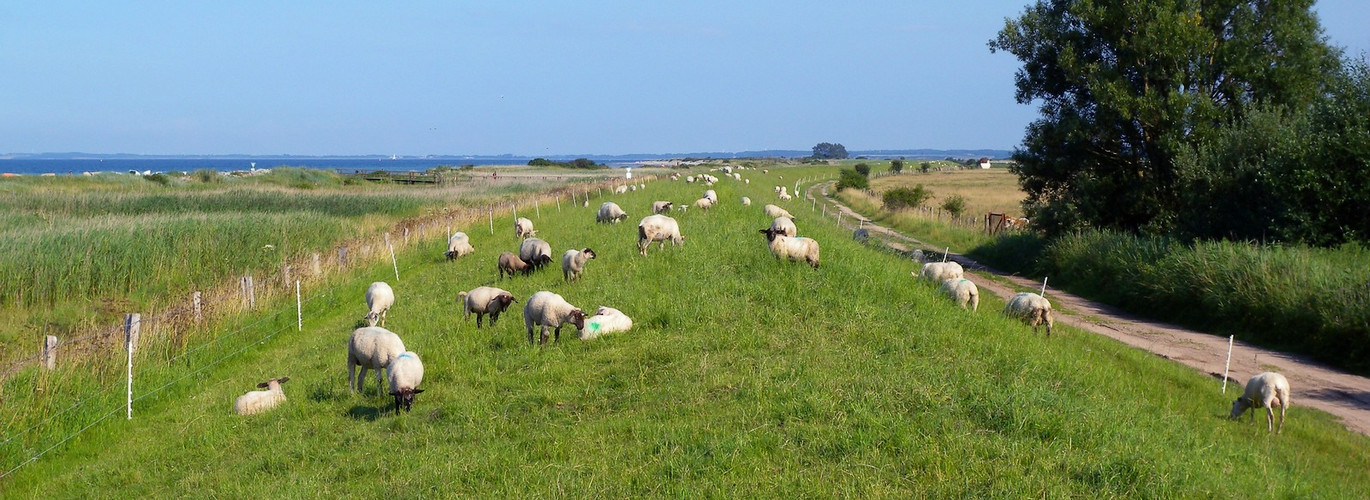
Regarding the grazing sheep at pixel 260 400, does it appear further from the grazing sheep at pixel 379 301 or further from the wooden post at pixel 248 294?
the wooden post at pixel 248 294

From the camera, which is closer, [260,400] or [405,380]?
[405,380]

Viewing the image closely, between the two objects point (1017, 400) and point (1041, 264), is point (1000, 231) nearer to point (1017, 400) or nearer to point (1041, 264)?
point (1041, 264)

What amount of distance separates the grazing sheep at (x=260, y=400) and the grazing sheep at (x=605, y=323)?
408 centimetres

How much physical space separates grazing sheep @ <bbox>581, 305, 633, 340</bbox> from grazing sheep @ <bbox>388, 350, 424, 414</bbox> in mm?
2573

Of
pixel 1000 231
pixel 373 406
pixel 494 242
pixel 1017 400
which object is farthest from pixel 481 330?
pixel 1000 231

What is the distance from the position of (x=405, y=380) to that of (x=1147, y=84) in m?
27.8

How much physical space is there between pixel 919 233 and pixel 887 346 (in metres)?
33.2

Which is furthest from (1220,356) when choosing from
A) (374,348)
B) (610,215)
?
(610,215)

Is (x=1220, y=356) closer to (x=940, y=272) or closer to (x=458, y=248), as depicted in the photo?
(x=940, y=272)

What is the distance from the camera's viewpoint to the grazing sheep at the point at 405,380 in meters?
11.2

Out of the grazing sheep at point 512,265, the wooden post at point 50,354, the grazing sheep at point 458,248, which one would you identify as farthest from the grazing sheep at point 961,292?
the grazing sheep at point 458,248

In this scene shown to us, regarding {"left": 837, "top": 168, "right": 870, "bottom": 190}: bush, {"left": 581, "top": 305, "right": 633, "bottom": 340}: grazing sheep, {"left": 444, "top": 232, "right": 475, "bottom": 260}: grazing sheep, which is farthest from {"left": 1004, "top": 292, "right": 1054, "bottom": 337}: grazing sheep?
{"left": 837, "top": 168, "right": 870, "bottom": 190}: bush

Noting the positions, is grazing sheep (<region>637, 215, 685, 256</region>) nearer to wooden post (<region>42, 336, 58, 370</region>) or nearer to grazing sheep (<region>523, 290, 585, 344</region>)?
grazing sheep (<region>523, 290, 585, 344</region>)

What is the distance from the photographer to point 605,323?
1351 centimetres
